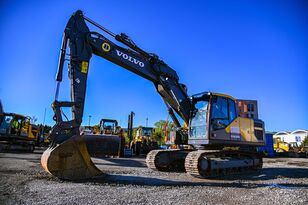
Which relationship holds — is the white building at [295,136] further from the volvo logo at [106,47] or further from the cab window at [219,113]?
the volvo logo at [106,47]

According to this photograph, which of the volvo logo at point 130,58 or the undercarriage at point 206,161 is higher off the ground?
the volvo logo at point 130,58

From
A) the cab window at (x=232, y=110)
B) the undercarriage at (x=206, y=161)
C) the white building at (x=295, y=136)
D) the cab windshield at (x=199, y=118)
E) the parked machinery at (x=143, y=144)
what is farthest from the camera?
the white building at (x=295, y=136)

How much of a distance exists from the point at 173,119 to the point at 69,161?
5043 millimetres

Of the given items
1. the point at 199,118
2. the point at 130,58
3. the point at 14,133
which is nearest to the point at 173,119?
the point at 199,118

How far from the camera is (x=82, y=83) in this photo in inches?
269

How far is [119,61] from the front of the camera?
7992 mm

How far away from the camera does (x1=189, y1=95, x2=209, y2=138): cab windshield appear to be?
27.5ft

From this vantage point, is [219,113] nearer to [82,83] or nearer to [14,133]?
[82,83]

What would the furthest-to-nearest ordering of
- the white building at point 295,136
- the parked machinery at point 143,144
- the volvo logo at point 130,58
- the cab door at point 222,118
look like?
the white building at point 295,136
the parked machinery at point 143,144
the cab door at point 222,118
the volvo logo at point 130,58

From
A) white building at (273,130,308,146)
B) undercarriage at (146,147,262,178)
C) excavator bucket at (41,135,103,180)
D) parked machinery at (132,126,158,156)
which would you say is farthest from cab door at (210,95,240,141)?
white building at (273,130,308,146)

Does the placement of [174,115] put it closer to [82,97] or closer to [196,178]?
[196,178]

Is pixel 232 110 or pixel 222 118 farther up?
pixel 232 110

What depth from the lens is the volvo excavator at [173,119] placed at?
605 centimetres

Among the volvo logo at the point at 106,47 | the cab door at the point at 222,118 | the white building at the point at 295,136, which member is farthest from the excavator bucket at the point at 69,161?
the white building at the point at 295,136
